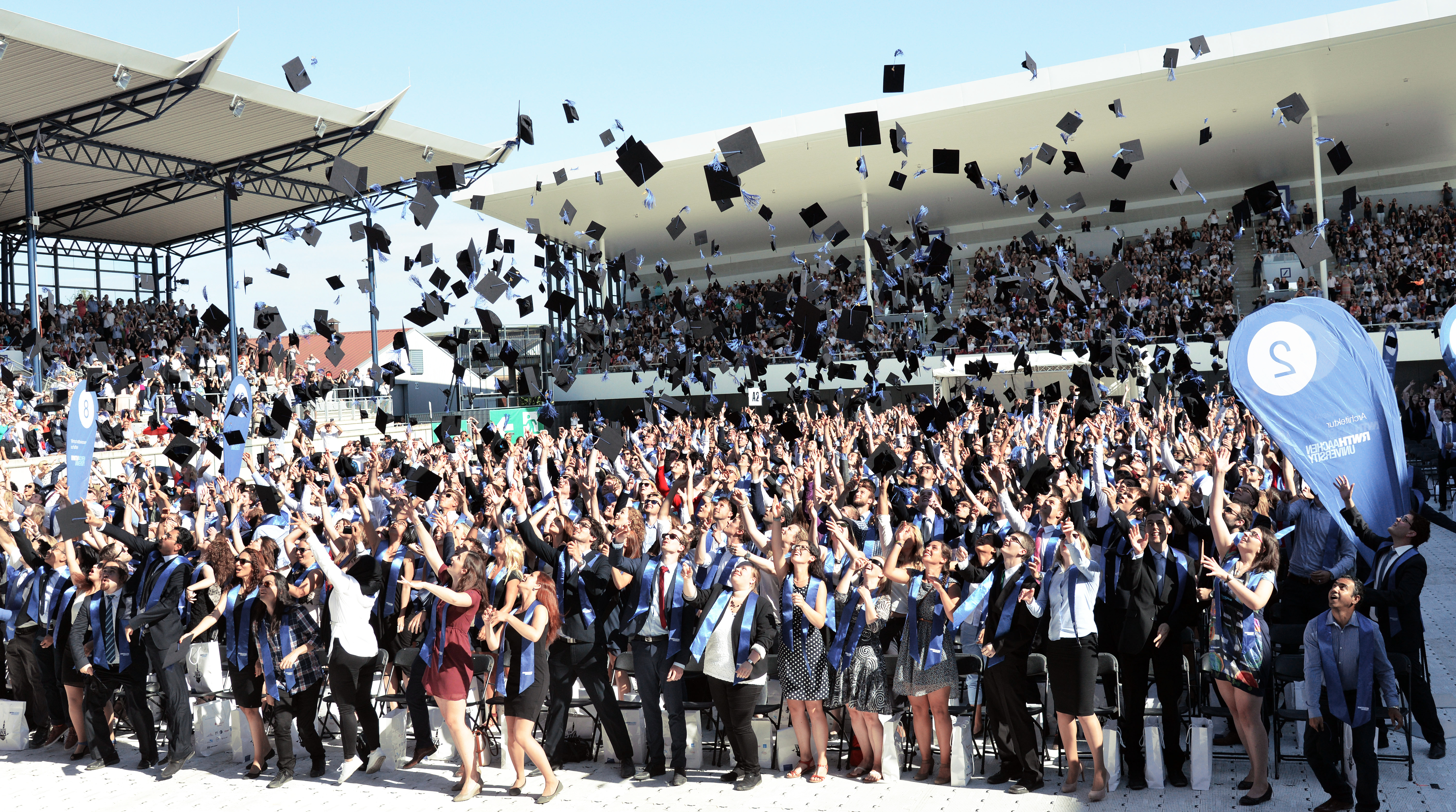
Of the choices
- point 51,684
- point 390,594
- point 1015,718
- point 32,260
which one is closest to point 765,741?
point 1015,718

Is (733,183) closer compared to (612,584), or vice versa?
(612,584)

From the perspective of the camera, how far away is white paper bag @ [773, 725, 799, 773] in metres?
6.11

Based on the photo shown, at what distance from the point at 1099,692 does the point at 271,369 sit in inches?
1050

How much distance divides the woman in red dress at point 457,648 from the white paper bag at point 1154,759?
11.9 ft

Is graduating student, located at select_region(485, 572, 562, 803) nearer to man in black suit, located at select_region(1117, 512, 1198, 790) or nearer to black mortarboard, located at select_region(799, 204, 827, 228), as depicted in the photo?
man in black suit, located at select_region(1117, 512, 1198, 790)

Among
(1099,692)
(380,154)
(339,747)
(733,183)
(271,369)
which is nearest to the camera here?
(1099,692)

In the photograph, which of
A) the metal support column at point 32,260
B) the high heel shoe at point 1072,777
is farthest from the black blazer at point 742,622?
the metal support column at point 32,260

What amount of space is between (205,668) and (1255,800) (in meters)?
6.81

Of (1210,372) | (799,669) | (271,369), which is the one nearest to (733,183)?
(799,669)

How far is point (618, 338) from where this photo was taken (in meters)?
34.6

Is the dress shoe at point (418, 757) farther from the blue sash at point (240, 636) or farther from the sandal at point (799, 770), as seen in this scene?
the sandal at point (799, 770)

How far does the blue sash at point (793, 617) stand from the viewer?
5.75 m

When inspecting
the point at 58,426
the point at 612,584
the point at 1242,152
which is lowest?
the point at 612,584

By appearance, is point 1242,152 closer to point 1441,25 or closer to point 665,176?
point 1441,25
